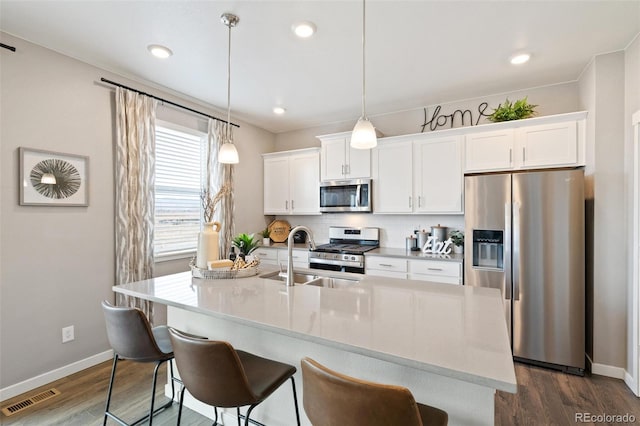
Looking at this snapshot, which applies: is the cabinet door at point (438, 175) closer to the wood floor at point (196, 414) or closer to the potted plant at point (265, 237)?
the wood floor at point (196, 414)

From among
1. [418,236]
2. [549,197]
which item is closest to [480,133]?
[549,197]

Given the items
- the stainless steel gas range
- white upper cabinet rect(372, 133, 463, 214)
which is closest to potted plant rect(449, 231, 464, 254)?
white upper cabinet rect(372, 133, 463, 214)

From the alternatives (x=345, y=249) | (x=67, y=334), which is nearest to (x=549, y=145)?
(x=345, y=249)

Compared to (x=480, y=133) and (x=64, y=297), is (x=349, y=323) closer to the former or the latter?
(x=64, y=297)

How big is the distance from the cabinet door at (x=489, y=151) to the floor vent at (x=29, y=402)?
4.15m

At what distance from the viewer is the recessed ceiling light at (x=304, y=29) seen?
2176mm

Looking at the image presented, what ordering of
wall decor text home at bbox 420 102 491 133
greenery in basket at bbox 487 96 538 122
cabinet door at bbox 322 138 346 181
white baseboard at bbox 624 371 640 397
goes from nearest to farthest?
white baseboard at bbox 624 371 640 397 → greenery in basket at bbox 487 96 538 122 → wall decor text home at bbox 420 102 491 133 → cabinet door at bbox 322 138 346 181

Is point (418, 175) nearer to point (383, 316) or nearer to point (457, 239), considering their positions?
point (457, 239)

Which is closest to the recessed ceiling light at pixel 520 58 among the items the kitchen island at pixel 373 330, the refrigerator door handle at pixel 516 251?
the refrigerator door handle at pixel 516 251

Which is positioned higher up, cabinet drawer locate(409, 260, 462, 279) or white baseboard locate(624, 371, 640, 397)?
cabinet drawer locate(409, 260, 462, 279)

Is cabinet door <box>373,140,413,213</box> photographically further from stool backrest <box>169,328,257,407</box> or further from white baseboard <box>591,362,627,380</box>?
stool backrest <box>169,328,257,407</box>

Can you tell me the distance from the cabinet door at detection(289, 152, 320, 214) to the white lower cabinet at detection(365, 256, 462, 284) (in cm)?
121

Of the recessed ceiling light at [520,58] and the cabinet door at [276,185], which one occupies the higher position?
the recessed ceiling light at [520,58]

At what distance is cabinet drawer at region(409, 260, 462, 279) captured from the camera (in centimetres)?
314
